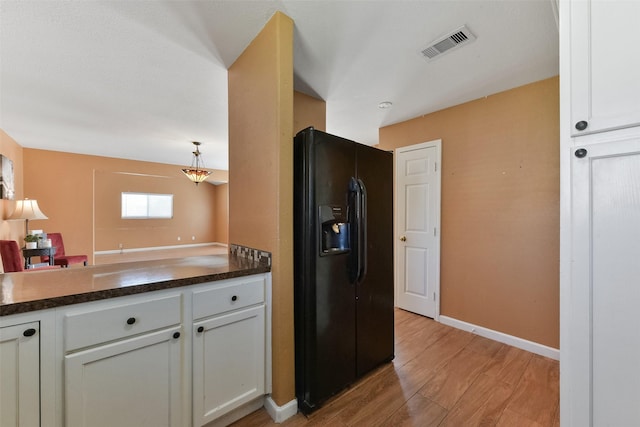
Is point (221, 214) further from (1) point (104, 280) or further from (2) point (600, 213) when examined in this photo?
(2) point (600, 213)

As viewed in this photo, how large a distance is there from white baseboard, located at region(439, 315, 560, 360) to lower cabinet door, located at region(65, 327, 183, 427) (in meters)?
2.68

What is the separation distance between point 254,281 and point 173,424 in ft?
2.56

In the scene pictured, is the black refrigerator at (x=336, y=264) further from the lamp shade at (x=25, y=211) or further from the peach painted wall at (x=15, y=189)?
the peach painted wall at (x=15, y=189)

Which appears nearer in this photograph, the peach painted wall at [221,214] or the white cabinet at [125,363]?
the white cabinet at [125,363]

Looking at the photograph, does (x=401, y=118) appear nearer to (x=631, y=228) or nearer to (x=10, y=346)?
(x=631, y=228)

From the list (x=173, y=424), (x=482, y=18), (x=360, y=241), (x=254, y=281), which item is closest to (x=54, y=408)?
(x=173, y=424)

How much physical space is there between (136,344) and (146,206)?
868 cm

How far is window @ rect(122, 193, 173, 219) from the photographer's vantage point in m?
8.00

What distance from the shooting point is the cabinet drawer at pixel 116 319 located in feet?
3.47

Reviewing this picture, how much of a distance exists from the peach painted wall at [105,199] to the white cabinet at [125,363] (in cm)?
621

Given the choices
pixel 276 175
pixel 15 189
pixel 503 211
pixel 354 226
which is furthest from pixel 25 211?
pixel 503 211

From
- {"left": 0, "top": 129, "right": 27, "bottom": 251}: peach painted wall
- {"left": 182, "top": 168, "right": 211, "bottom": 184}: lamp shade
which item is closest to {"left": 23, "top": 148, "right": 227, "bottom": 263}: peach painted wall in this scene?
{"left": 0, "top": 129, "right": 27, "bottom": 251}: peach painted wall

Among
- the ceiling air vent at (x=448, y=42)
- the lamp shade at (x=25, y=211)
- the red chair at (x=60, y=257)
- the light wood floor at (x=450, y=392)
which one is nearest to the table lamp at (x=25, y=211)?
the lamp shade at (x=25, y=211)

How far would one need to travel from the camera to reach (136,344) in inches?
46.9
